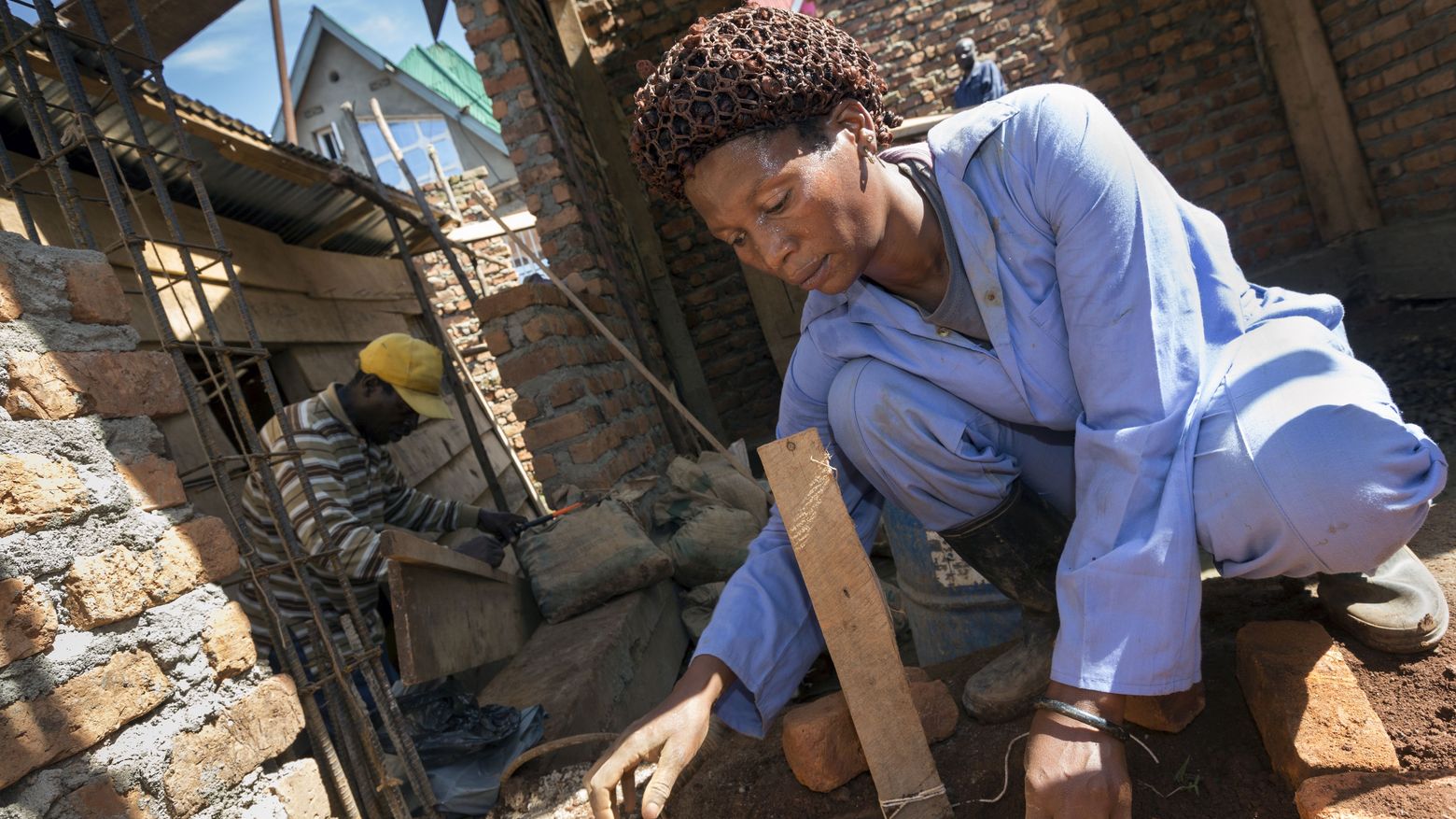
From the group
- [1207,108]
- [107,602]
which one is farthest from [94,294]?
[1207,108]

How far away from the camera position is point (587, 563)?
3234 mm

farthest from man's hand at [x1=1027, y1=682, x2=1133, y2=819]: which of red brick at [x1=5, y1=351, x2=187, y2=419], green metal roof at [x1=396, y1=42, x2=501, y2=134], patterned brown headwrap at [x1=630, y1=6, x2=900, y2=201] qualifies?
green metal roof at [x1=396, y1=42, x2=501, y2=134]

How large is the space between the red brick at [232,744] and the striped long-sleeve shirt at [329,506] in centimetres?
106

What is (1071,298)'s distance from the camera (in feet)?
4.71

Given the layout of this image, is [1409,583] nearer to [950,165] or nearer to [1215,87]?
[950,165]

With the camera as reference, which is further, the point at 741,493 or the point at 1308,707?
the point at 741,493

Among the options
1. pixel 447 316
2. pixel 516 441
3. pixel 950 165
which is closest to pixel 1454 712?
pixel 950 165

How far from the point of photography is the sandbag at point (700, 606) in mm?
3448

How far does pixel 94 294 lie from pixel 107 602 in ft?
2.08

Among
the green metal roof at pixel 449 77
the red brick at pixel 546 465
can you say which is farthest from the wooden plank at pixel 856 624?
the green metal roof at pixel 449 77

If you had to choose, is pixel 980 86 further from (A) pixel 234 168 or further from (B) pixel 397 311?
(A) pixel 234 168

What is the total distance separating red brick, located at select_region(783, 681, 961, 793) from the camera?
1598mm

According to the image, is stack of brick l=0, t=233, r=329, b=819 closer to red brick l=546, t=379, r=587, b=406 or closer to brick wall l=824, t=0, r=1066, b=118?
red brick l=546, t=379, r=587, b=406

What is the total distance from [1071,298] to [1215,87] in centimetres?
501
